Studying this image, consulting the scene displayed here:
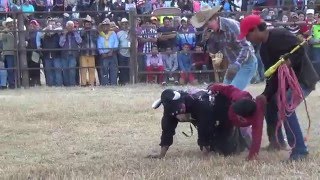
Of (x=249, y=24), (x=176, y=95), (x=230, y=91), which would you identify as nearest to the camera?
(x=249, y=24)

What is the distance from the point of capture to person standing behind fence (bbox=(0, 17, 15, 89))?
14.6m

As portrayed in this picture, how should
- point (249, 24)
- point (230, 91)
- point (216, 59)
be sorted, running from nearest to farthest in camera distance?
point (249, 24)
point (230, 91)
point (216, 59)

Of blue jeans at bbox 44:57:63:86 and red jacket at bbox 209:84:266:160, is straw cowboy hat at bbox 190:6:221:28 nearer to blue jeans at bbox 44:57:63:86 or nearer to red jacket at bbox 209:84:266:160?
red jacket at bbox 209:84:266:160

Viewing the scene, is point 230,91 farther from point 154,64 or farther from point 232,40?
point 154,64

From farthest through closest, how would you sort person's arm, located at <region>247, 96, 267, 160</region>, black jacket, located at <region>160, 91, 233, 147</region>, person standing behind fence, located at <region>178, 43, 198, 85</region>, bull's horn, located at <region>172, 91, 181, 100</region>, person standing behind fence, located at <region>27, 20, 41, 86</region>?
person standing behind fence, located at <region>27, 20, 41, 86</region>, person standing behind fence, located at <region>178, 43, 198, 85</region>, black jacket, located at <region>160, 91, 233, 147</region>, bull's horn, located at <region>172, 91, 181, 100</region>, person's arm, located at <region>247, 96, 267, 160</region>

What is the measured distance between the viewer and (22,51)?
14625 millimetres

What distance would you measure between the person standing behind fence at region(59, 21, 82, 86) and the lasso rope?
868cm

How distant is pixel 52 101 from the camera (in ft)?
36.6

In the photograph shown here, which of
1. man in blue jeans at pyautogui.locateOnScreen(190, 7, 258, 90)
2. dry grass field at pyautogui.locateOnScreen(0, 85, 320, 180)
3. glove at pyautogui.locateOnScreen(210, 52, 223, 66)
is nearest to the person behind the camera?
dry grass field at pyautogui.locateOnScreen(0, 85, 320, 180)

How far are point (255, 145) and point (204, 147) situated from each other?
631 millimetres

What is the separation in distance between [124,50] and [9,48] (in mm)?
2263

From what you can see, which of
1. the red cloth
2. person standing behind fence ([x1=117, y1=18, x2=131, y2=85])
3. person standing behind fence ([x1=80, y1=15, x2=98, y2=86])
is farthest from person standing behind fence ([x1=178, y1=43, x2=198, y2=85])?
person standing behind fence ([x1=80, y1=15, x2=98, y2=86])

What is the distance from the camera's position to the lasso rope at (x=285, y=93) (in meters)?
6.16

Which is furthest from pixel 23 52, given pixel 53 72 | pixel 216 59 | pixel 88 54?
pixel 216 59
